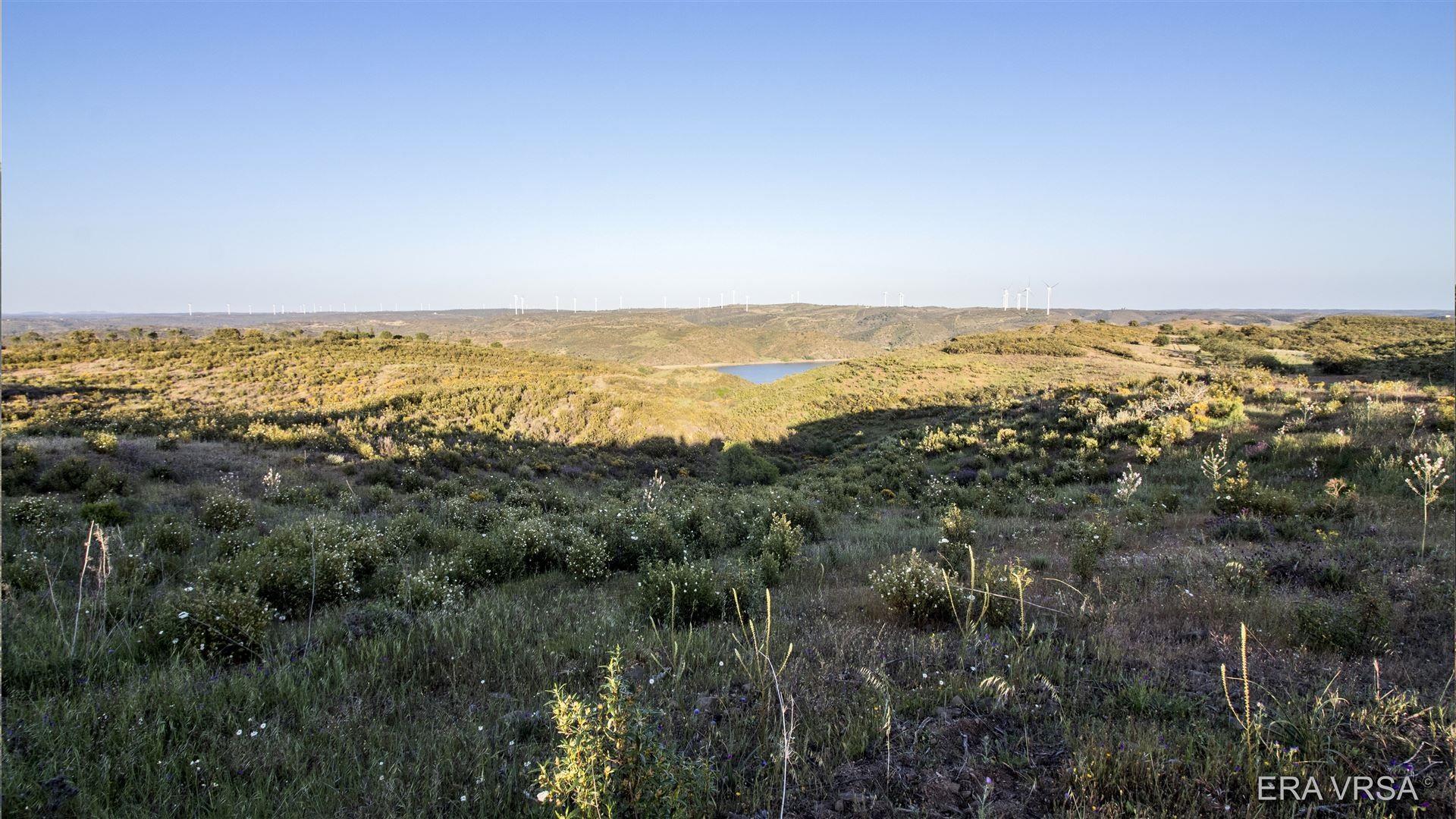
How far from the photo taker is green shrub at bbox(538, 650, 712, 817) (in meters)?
2.21

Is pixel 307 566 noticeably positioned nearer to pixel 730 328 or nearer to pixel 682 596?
pixel 682 596

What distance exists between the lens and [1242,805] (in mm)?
2506

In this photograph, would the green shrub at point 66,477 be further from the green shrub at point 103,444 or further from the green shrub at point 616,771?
the green shrub at point 616,771

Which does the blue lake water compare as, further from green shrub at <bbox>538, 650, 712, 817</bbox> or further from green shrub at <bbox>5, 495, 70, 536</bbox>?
green shrub at <bbox>538, 650, 712, 817</bbox>

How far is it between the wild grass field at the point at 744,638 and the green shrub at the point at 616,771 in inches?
0.6

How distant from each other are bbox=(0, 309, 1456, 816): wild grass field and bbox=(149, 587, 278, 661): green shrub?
25mm

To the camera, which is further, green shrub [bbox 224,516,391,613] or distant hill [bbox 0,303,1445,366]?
distant hill [bbox 0,303,1445,366]

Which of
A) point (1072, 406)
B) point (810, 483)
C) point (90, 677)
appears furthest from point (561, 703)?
point (1072, 406)

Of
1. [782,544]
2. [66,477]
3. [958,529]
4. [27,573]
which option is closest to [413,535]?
[27,573]

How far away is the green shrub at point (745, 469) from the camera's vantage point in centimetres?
2348

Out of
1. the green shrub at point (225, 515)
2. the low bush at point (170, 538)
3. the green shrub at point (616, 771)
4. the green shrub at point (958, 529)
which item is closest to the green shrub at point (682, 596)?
the green shrub at point (616, 771)

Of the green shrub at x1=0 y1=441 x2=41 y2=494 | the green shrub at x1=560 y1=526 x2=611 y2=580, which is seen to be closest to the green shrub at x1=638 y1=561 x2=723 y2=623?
the green shrub at x1=560 y1=526 x2=611 y2=580

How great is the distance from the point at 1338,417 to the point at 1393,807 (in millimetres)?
15184

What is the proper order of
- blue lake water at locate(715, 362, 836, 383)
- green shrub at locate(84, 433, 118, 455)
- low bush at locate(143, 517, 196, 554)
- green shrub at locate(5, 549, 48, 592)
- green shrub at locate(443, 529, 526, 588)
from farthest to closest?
1. blue lake water at locate(715, 362, 836, 383)
2. green shrub at locate(84, 433, 118, 455)
3. low bush at locate(143, 517, 196, 554)
4. green shrub at locate(443, 529, 526, 588)
5. green shrub at locate(5, 549, 48, 592)
